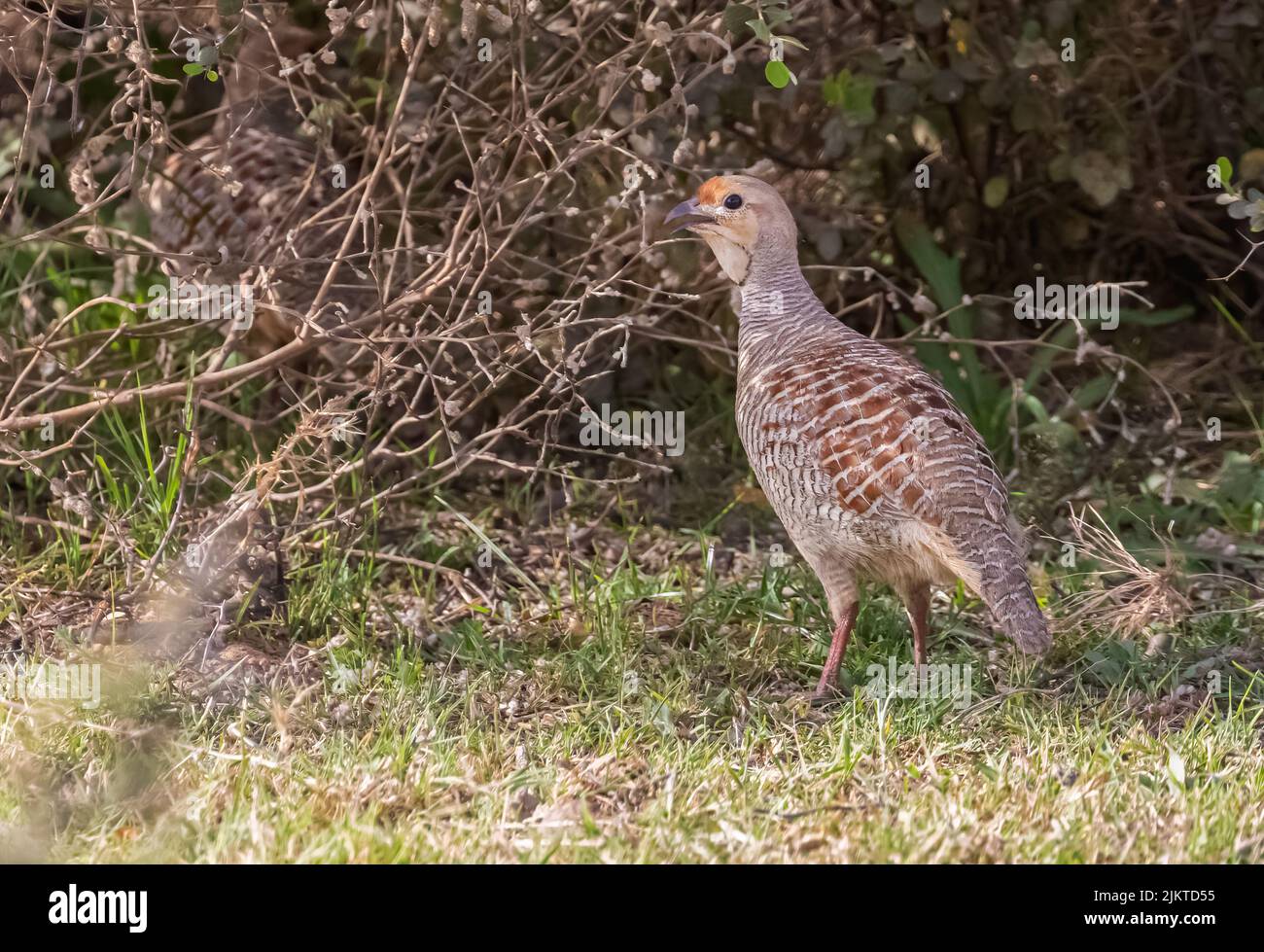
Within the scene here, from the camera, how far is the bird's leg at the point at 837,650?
4.67 m

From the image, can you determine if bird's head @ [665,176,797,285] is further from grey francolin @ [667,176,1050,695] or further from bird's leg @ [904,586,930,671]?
bird's leg @ [904,586,930,671]

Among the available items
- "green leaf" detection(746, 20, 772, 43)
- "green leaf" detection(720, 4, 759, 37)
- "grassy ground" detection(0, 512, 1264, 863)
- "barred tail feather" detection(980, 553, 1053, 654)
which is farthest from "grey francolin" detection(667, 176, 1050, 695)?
"green leaf" detection(746, 20, 772, 43)

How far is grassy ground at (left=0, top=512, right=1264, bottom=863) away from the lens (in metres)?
3.63

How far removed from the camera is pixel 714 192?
4984 mm

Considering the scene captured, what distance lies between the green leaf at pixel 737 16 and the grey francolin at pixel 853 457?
62cm

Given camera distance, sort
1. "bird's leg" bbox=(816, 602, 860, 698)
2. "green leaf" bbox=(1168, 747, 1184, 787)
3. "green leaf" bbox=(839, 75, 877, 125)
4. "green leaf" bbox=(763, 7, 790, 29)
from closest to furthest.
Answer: "green leaf" bbox=(1168, 747, 1184, 787), "green leaf" bbox=(763, 7, 790, 29), "bird's leg" bbox=(816, 602, 860, 698), "green leaf" bbox=(839, 75, 877, 125)

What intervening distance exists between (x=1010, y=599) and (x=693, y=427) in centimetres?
241

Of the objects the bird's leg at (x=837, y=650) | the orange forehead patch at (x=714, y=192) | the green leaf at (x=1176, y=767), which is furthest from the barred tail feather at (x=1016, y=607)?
the orange forehead patch at (x=714, y=192)

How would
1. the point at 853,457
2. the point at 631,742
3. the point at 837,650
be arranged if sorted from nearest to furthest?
the point at 631,742 → the point at 853,457 → the point at 837,650

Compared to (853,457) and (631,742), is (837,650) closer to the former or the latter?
(853,457)

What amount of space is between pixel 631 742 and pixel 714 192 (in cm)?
178

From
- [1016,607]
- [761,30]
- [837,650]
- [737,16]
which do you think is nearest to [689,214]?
[737,16]

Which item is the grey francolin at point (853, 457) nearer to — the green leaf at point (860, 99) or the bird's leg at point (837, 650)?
the bird's leg at point (837, 650)

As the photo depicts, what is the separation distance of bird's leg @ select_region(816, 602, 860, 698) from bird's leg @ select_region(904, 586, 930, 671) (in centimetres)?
16
